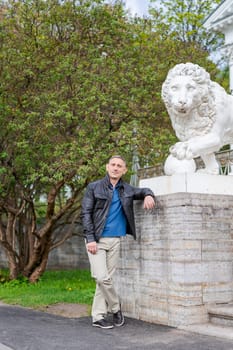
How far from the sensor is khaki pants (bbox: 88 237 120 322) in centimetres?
652

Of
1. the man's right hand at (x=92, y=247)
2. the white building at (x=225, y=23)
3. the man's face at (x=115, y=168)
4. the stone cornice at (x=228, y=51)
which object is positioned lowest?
the man's right hand at (x=92, y=247)

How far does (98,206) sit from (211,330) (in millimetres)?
1974

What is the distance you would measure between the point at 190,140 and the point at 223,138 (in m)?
0.52

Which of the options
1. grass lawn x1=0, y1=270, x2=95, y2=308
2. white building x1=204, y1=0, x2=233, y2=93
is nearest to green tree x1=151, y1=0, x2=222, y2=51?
white building x1=204, y1=0, x2=233, y2=93

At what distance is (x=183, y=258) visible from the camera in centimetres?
657

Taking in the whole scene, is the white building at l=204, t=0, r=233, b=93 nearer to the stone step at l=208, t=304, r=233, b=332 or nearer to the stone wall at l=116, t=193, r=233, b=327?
the stone wall at l=116, t=193, r=233, b=327

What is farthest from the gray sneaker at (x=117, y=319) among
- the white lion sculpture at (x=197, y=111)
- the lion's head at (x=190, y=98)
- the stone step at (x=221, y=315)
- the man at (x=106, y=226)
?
the lion's head at (x=190, y=98)

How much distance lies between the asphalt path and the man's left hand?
1.49 meters

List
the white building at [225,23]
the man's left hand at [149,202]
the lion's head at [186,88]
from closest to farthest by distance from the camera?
the man's left hand at [149,202]
the lion's head at [186,88]
the white building at [225,23]

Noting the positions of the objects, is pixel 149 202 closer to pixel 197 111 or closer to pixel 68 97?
pixel 197 111

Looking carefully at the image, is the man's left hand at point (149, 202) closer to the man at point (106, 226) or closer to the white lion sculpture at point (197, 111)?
the man at point (106, 226)

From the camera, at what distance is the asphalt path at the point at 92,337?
556 centimetres

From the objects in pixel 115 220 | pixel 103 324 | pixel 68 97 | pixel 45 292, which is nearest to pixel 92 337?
pixel 103 324

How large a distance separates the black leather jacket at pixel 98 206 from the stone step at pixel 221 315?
1.47m
